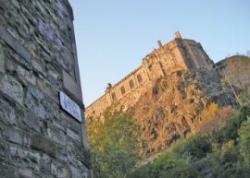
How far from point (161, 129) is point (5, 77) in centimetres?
3061

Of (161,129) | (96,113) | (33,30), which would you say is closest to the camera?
(33,30)

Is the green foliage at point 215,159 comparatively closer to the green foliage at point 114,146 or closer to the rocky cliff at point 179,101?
the green foliage at point 114,146

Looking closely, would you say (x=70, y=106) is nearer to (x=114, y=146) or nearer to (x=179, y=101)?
(x=114, y=146)

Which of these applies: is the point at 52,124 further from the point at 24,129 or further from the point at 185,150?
the point at 185,150

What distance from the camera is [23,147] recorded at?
2414mm

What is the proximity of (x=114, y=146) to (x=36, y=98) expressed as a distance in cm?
1058

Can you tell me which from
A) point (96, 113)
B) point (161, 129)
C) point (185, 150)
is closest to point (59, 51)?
point (185, 150)

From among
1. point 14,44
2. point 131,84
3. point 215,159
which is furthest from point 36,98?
point 131,84

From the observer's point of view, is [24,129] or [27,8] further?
[27,8]

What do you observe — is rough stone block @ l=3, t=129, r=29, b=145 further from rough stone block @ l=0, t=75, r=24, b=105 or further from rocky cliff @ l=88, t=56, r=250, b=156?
rocky cliff @ l=88, t=56, r=250, b=156

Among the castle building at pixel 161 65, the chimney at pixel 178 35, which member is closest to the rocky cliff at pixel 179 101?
the castle building at pixel 161 65

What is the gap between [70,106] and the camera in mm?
3557

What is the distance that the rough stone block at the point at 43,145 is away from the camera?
258 cm

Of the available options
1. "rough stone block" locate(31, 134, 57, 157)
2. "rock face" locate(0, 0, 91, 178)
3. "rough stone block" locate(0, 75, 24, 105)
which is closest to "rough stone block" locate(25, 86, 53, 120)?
"rock face" locate(0, 0, 91, 178)
